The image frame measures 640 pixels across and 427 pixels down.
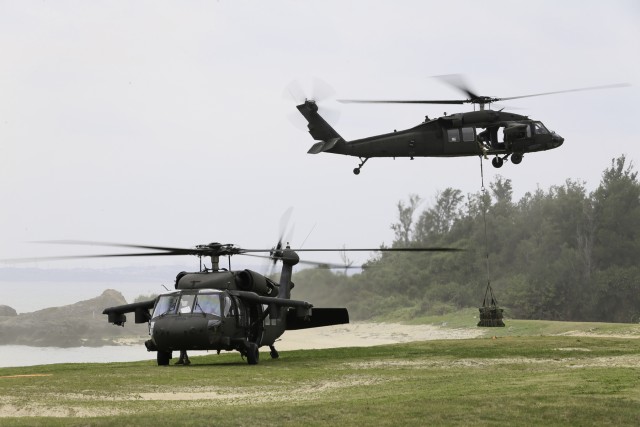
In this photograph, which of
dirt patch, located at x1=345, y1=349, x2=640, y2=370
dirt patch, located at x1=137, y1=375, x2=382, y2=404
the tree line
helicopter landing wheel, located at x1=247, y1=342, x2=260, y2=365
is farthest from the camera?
the tree line

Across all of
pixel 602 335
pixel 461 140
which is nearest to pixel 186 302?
pixel 461 140

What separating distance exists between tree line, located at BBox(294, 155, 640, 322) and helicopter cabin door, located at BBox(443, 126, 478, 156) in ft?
98.4

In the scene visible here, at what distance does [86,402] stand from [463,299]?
57.5 meters

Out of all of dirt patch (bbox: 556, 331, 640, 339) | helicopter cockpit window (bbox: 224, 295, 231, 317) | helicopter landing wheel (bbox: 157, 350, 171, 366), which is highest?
helicopter cockpit window (bbox: 224, 295, 231, 317)

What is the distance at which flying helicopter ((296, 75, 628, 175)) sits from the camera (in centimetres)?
2972

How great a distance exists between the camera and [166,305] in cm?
2144

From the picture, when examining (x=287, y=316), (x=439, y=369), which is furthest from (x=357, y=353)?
(x=439, y=369)

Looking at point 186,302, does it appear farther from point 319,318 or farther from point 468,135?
point 468,135

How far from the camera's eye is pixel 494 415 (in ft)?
42.5

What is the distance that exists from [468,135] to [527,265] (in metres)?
39.2

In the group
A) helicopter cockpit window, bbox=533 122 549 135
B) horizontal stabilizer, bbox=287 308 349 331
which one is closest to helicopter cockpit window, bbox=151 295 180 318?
horizontal stabilizer, bbox=287 308 349 331

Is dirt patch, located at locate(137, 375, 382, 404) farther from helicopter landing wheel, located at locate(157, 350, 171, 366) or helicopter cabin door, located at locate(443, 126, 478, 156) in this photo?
helicopter cabin door, located at locate(443, 126, 478, 156)

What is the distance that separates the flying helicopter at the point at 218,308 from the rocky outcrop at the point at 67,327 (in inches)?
1781

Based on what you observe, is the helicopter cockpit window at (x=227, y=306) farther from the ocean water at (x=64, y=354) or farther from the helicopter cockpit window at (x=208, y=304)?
the ocean water at (x=64, y=354)
